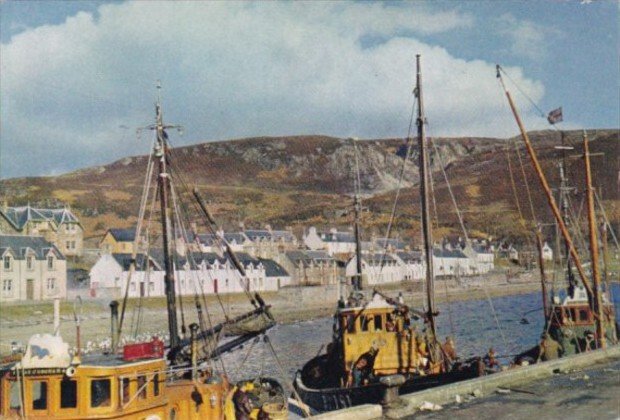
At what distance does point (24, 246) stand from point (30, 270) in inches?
117

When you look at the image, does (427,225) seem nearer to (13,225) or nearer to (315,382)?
(315,382)

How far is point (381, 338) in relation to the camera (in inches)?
1100

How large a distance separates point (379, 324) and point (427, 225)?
548cm

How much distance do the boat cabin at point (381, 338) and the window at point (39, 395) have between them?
15430mm

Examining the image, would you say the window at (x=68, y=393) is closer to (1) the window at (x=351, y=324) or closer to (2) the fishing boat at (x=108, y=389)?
(2) the fishing boat at (x=108, y=389)

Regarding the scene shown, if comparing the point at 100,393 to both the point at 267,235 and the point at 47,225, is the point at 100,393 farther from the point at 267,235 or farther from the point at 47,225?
the point at 267,235

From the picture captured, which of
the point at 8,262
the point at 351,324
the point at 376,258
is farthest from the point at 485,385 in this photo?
the point at 376,258

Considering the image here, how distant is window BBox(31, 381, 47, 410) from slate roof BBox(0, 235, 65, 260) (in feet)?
220

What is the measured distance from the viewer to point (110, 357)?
54.0 ft

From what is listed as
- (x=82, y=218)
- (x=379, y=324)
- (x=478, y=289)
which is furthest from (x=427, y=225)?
(x=82, y=218)

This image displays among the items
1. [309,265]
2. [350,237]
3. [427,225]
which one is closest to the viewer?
[427,225]

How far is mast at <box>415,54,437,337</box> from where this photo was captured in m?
29.1

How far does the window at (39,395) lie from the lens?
560 inches

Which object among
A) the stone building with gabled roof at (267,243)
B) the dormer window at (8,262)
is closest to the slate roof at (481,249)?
the stone building with gabled roof at (267,243)
